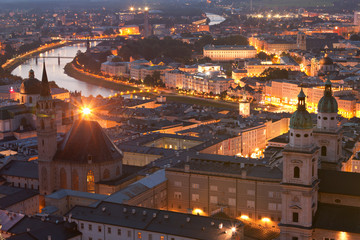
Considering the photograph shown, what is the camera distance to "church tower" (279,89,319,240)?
20.8 metres

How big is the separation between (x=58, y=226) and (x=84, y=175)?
503 centimetres

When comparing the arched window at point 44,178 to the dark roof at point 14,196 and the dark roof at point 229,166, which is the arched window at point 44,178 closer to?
the dark roof at point 14,196

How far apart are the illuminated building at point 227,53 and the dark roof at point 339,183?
75.5 meters

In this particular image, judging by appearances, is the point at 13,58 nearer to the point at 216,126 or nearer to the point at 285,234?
the point at 216,126

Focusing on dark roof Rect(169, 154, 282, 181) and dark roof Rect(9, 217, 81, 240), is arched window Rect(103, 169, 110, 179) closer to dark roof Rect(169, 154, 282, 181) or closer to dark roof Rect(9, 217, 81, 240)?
dark roof Rect(169, 154, 282, 181)

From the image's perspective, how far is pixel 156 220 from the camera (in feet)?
72.2

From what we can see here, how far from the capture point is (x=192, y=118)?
46.4 m

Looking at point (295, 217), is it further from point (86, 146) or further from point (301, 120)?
point (86, 146)

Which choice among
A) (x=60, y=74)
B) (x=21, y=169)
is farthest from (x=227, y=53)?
(x=21, y=169)

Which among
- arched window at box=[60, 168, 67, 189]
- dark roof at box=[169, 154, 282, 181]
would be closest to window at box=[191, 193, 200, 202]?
dark roof at box=[169, 154, 282, 181]

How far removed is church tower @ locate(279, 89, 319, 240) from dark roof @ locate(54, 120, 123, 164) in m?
9.14

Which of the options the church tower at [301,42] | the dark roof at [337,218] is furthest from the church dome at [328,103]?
the church tower at [301,42]

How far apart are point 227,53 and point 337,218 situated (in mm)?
77852

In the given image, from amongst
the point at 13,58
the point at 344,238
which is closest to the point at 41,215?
the point at 344,238
